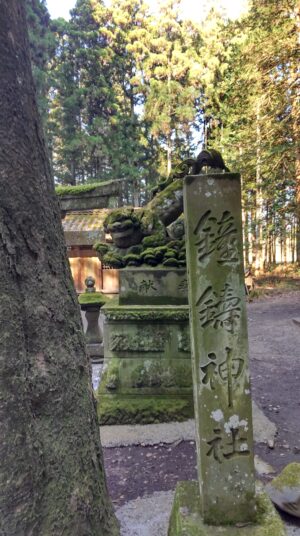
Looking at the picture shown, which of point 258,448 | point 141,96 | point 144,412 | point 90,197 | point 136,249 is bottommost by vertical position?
point 258,448

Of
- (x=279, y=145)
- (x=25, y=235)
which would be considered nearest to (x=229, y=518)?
(x=25, y=235)

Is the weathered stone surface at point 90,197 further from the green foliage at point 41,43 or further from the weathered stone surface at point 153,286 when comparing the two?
the green foliage at point 41,43

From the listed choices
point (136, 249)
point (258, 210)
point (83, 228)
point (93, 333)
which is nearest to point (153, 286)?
point (136, 249)

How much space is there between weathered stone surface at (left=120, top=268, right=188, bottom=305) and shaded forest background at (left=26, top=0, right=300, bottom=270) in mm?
9233

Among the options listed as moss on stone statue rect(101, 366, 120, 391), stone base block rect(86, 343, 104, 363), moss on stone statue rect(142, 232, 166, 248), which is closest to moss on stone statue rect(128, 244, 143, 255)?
moss on stone statue rect(142, 232, 166, 248)

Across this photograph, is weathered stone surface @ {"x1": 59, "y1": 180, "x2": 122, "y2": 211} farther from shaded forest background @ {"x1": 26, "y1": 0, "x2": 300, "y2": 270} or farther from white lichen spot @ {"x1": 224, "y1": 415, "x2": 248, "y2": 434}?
white lichen spot @ {"x1": 224, "y1": 415, "x2": 248, "y2": 434}

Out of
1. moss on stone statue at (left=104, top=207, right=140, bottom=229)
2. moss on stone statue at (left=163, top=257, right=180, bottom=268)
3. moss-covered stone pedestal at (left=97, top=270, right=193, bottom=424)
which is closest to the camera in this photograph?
moss-covered stone pedestal at (left=97, top=270, right=193, bottom=424)

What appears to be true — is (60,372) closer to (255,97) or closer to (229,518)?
(229,518)

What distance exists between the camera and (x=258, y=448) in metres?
3.27

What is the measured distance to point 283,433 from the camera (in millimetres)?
3582

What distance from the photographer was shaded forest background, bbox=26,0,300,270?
1443 centimetres

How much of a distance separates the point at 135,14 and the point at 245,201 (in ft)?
39.7

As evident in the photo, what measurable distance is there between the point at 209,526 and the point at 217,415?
50 cm

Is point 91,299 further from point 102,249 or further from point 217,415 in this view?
point 217,415
